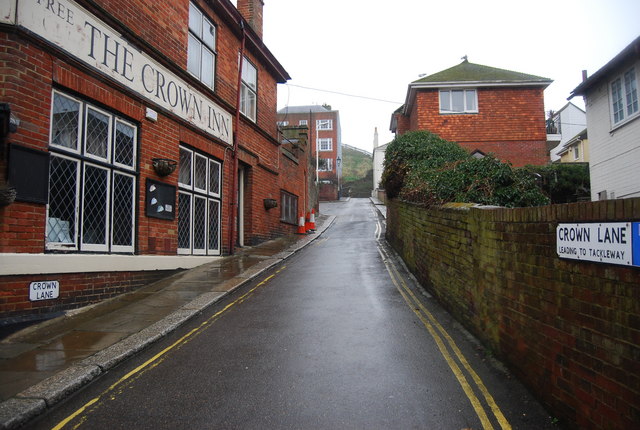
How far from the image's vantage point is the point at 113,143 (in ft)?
25.9

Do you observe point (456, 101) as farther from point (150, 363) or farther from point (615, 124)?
point (150, 363)

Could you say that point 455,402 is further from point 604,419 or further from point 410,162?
point 410,162

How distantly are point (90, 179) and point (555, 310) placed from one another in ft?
23.0

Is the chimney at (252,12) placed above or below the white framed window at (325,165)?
below

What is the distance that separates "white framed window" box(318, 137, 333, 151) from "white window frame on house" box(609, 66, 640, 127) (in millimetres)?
53148

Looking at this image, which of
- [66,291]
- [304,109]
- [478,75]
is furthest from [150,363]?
[304,109]

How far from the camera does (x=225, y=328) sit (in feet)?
19.9

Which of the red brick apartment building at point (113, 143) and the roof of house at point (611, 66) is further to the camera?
the roof of house at point (611, 66)

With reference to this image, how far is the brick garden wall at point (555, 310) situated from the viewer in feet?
9.21

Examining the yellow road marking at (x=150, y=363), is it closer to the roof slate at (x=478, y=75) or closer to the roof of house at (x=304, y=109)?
the roof slate at (x=478, y=75)

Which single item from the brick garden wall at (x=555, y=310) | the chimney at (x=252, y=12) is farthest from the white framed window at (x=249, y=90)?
the brick garden wall at (x=555, y=310)

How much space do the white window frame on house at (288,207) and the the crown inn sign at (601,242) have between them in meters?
14.9

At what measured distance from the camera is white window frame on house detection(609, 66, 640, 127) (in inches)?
531

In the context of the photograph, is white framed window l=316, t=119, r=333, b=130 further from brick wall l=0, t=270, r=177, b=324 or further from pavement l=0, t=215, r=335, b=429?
brick wall l=0, t=270, r=177, b=324
